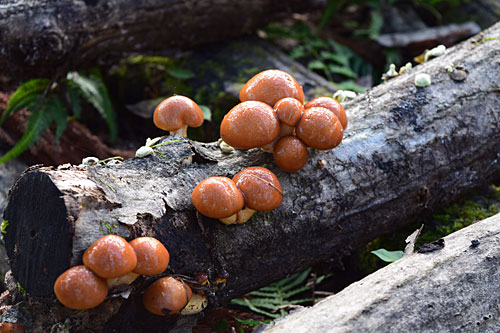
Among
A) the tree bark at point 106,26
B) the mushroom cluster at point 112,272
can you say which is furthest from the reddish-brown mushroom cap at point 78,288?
the tree bark at point 106,26

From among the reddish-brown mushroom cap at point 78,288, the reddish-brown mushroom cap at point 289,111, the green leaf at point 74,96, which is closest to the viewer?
the reddish-brown mushroom cap at point 78,288

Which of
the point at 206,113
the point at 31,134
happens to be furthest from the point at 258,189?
the point at 31,134

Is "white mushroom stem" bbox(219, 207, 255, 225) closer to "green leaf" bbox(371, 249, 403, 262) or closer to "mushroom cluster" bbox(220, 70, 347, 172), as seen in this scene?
"mushroom cluster" bbox(220, 70, 347, 172)

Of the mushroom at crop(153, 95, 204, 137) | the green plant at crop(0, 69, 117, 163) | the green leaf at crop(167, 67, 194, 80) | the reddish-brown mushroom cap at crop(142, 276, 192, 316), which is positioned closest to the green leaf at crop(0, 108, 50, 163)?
the green plant at crop(0, 69, 117, 163)

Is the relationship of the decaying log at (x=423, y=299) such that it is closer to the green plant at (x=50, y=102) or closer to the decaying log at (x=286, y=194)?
the decaying log at (x=286, y=194)

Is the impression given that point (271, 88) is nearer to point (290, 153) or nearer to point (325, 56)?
point (290, 153)
